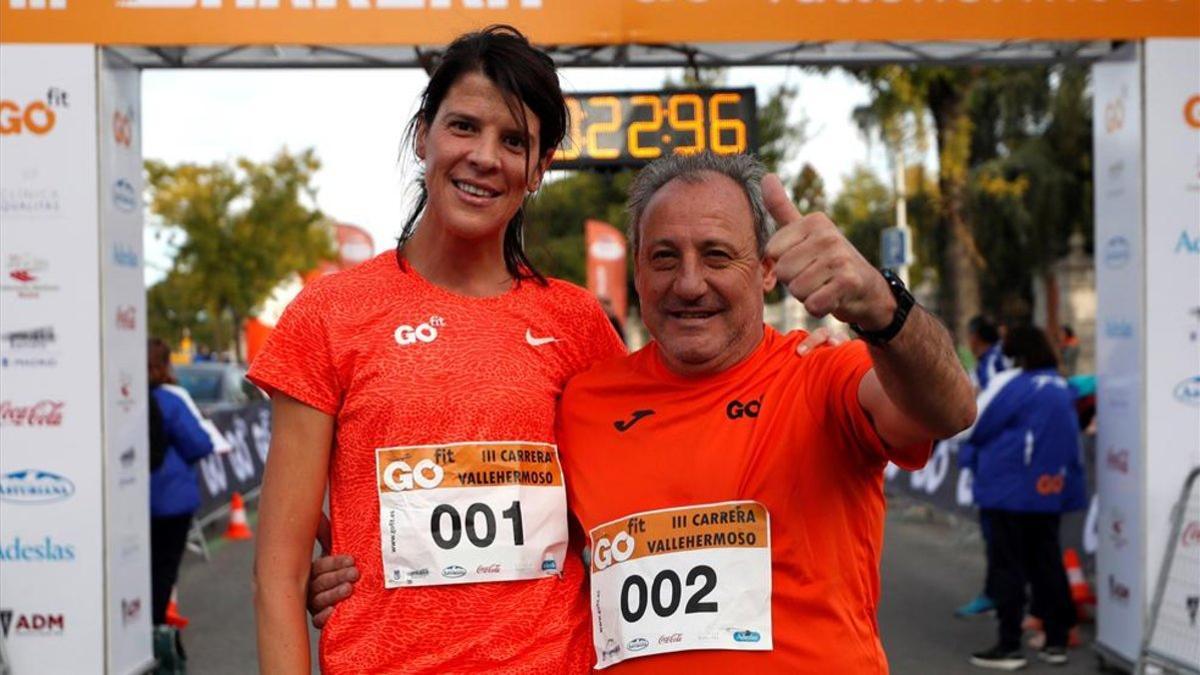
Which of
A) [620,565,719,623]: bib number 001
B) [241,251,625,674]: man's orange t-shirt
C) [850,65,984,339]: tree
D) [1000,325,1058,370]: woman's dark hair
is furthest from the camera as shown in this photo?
[850,65,984,339]: tree

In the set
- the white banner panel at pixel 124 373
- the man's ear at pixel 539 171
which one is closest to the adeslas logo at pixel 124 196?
the white banner panel at pixel 124 373

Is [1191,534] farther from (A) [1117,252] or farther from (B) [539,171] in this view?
(B) [539,171]

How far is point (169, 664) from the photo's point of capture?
7.68 meters

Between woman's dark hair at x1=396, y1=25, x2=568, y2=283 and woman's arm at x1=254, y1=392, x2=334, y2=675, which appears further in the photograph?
woman's dark hair at x1=396, y1=25, x2=568, y2=283

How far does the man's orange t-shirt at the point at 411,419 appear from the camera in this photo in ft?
7.65

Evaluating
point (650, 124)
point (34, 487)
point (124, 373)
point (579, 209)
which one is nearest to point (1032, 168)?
point (650, 124)

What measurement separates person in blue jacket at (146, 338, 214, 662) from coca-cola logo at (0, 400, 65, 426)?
1.44 meters

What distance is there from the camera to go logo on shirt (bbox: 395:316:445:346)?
2.42 m

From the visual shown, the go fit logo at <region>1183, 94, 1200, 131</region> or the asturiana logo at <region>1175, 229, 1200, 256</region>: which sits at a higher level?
the go fit logo at <region>1183, 94, 1200, 131</region>

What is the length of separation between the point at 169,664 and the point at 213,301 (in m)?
29.2

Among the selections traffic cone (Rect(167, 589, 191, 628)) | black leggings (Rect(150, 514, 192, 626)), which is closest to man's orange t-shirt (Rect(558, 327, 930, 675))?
black leggings (Rect(150, 514, 192, 626))

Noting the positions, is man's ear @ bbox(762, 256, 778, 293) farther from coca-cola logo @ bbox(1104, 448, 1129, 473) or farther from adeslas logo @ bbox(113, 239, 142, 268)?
coca-cola logo @ bbox(1104, 448, 1129, 473)

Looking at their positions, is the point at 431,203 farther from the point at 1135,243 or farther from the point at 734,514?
the point at 1135,243

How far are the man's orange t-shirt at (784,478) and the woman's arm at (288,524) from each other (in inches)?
19.5
